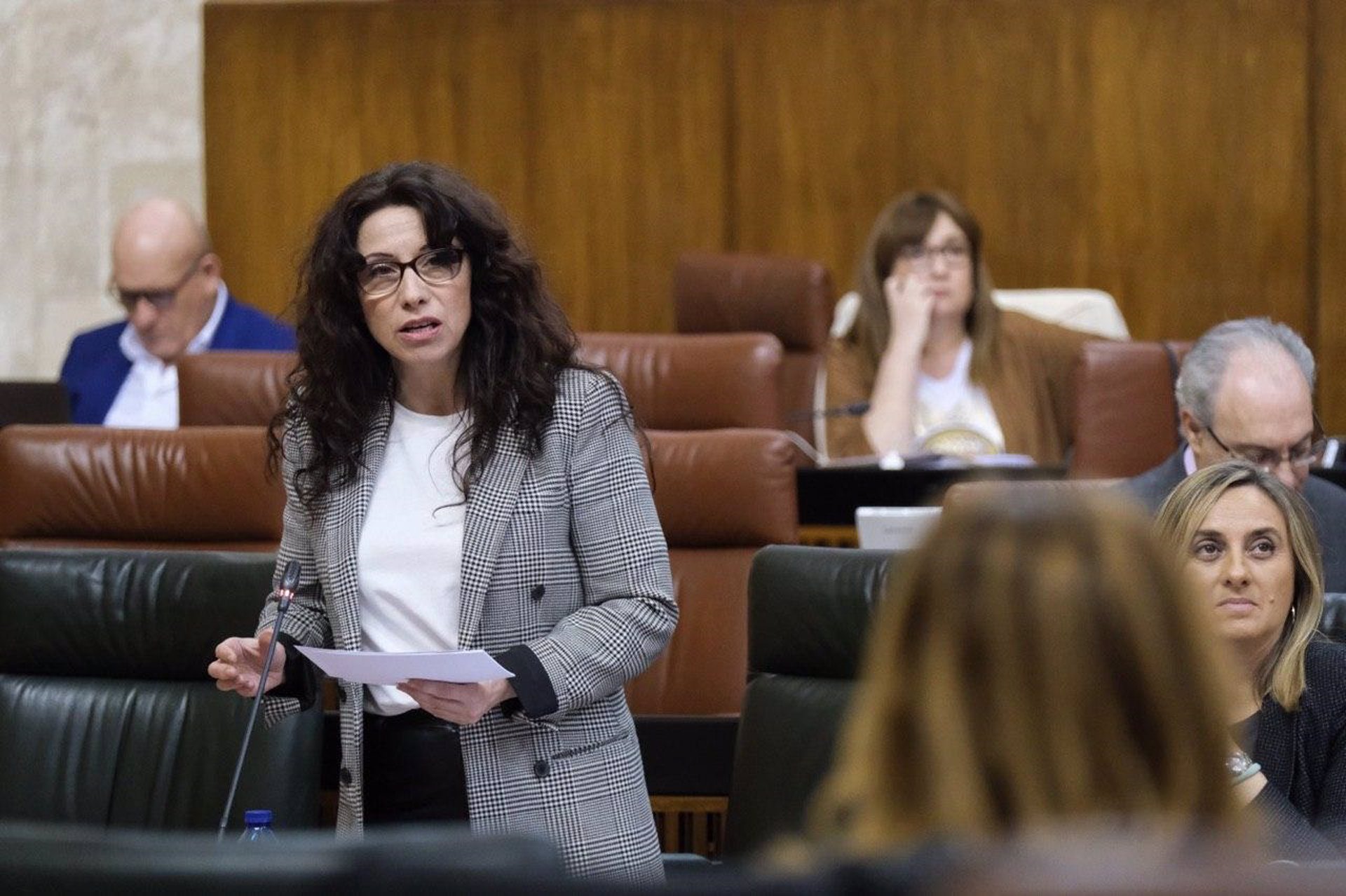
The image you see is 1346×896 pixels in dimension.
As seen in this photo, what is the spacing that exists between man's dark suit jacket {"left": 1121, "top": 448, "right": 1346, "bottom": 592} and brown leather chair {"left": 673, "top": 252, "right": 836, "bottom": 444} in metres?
2.19

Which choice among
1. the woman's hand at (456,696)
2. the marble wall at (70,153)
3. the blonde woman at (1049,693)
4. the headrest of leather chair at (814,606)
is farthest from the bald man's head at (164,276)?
the blonde woman at (1049,693)

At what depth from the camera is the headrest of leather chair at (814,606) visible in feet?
8.55

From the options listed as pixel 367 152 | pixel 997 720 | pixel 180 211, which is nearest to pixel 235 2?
pixel 367 152

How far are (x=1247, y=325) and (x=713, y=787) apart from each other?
1.19 m

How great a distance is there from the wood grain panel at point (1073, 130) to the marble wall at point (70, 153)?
2.08 meters

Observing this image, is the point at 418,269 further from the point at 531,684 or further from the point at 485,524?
the point at 531,684

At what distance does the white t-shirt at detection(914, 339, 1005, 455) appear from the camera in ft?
14.9

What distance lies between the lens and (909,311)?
4.75 meters

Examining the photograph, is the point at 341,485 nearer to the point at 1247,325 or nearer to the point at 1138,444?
the point at 1247,325

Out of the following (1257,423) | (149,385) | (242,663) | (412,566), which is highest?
(149,385)

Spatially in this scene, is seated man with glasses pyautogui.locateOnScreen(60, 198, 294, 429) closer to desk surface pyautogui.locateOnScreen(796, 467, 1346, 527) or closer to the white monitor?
desk surface pyautogui.locateOnScreen(796, 467, 1346, 527)

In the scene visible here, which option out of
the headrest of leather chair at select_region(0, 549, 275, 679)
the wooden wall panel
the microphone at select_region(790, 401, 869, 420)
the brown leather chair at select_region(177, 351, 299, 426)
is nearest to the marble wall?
the wooden wall panel

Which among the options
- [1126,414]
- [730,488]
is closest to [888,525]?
[730,488]

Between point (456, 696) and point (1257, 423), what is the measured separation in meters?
1.55
